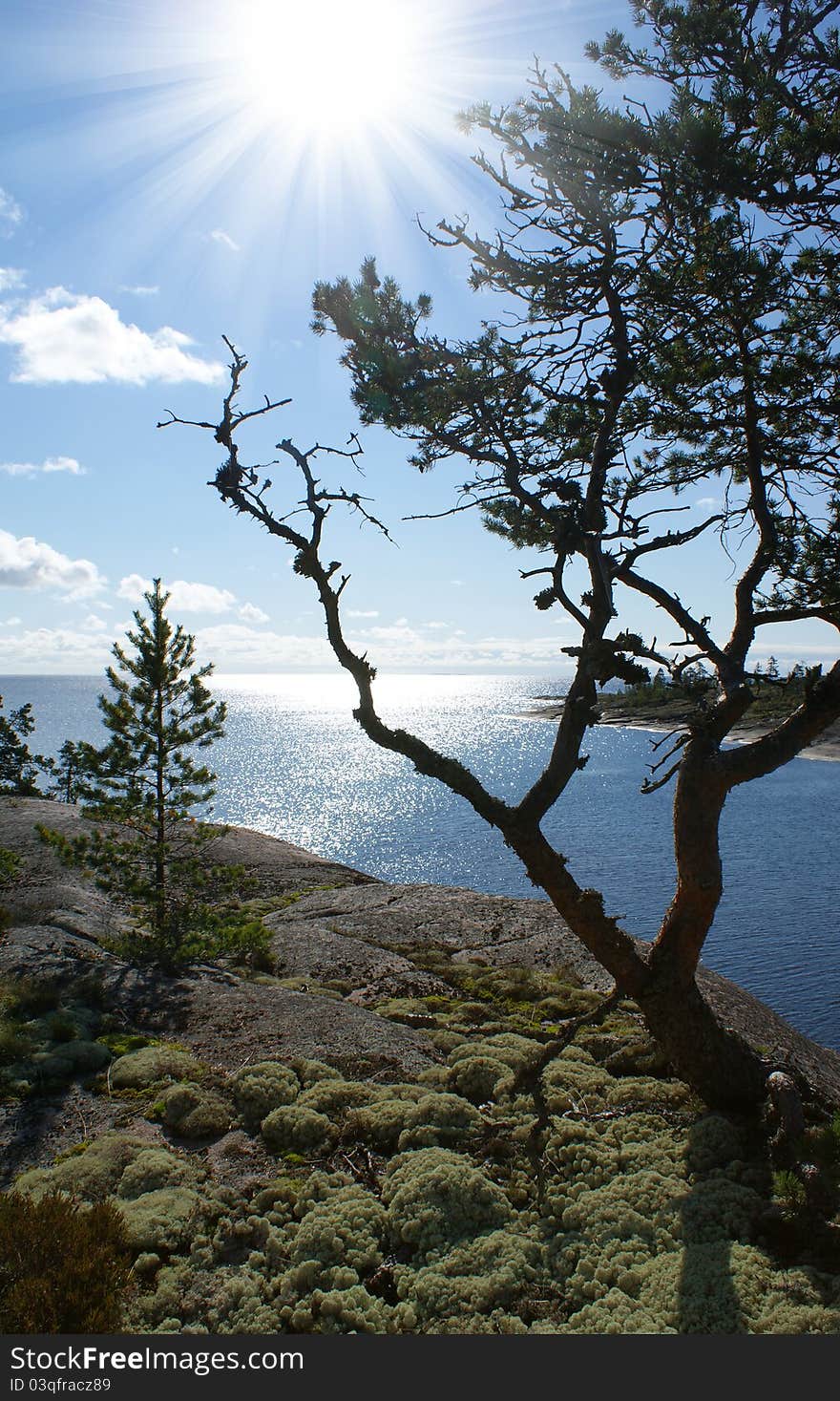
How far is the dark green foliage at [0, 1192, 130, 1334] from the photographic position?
662 cm

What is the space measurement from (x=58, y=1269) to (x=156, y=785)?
15.9m

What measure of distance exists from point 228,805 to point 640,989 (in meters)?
88.6

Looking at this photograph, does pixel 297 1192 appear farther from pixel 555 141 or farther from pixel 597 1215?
pixel 555 141

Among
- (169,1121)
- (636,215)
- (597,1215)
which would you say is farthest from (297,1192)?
(636,215)

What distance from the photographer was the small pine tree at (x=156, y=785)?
65.5 feet

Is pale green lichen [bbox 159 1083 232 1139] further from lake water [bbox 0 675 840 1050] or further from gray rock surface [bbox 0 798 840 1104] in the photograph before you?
lake water [bbox 0 675 840 1050]

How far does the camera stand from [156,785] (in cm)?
2212

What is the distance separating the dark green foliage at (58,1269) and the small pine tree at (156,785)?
11772mm

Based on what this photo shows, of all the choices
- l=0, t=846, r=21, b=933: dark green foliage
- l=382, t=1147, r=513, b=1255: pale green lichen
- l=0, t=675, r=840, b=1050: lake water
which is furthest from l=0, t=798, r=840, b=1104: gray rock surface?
l=0, t=675, r=840, b=1050: lake water

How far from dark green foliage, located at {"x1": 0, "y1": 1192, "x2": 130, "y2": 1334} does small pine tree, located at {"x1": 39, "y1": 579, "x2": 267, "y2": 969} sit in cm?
1177

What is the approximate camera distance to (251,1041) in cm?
1448

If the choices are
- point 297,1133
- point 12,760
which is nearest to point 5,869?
point 297,1133

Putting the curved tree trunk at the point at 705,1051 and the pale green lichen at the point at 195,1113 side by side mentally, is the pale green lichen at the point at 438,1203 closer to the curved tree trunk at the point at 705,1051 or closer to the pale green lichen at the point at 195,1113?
the pale green lichen at the point at 195,1113

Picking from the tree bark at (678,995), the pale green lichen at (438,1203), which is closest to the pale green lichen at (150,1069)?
the pale green lichen at (438,1203)
